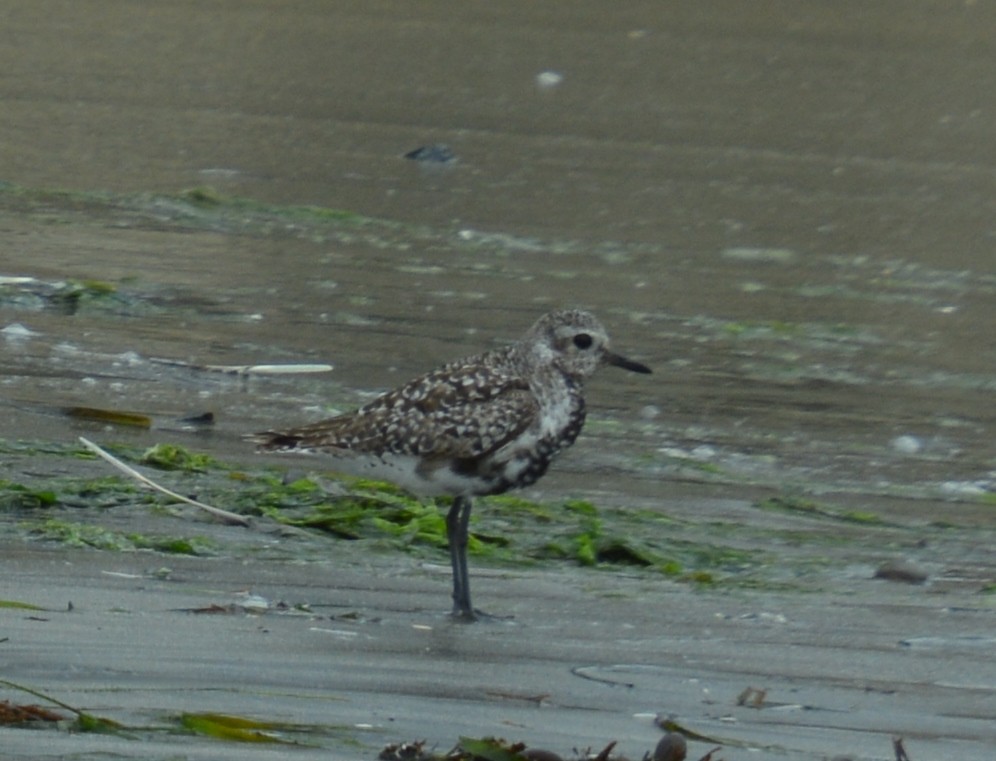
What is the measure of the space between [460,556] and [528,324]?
3788 mm

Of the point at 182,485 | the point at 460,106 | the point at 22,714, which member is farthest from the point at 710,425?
the point at 460,106

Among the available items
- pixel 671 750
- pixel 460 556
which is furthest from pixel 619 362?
pixel 671 750

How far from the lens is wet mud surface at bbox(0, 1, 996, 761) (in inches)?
165

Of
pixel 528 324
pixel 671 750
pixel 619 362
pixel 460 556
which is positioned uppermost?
pixel 528 324

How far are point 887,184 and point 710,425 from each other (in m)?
5.61

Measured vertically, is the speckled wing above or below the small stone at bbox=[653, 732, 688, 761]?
above

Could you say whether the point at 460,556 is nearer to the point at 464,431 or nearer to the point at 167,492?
the point at 464,431

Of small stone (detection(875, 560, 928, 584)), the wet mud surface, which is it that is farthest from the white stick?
small stone (detection(875, 560, 928, 584))

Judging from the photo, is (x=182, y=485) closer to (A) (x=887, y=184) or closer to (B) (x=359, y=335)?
(B) (x=359, y=335)

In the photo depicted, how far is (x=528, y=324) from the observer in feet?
29.3

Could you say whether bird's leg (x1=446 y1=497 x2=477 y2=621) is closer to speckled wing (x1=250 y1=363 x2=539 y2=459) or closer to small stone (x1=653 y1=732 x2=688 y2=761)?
speckled wing (x1=250 y1=363 x2=539 y2=459)

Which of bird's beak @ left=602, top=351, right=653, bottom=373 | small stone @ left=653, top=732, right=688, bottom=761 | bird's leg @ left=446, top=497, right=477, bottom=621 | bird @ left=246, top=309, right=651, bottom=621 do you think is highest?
bird's beak @ left=602, top=351, right=653, bottom=373

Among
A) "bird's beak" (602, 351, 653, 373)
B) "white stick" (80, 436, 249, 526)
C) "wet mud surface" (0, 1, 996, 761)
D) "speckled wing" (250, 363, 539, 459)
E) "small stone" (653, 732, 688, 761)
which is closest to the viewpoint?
"small stone" (653, 732, 688, 761)

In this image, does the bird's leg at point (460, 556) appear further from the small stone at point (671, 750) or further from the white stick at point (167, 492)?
the small stone at point (671, 750)
